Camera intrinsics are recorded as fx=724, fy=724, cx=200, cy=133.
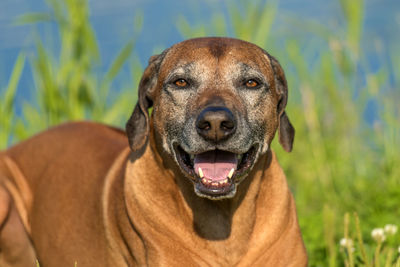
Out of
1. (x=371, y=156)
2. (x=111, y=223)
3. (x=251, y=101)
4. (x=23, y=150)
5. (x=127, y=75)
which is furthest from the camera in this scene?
(x=127, y=75)

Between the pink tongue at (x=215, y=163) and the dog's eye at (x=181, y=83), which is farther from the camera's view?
the dog's eye at (x=181, y=83)

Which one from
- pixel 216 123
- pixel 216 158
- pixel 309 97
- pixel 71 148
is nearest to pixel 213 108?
pixel 216 123

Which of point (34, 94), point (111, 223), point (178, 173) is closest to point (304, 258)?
point (178, 173)

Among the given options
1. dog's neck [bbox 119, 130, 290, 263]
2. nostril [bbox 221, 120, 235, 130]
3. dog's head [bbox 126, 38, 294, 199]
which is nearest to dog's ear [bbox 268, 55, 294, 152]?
dog's head [bbox 126, 38, 294, 199]

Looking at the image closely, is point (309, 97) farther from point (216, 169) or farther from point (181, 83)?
point (216, 169)

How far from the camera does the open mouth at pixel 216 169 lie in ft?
11.6

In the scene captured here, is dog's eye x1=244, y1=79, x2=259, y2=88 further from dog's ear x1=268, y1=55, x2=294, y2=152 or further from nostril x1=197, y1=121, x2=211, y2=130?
nostril x1=197, y1=121, x2=211, y2=130

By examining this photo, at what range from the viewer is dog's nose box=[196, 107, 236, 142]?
11.1 feet

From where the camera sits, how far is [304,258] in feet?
13.1

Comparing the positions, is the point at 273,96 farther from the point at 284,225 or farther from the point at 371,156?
the point at 371,156

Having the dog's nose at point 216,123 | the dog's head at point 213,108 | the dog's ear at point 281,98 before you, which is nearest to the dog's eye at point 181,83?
the dog's head at point 213,108

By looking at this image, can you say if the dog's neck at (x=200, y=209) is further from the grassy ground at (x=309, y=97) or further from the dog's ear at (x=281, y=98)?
the grassy ground at (x=309, y=97)

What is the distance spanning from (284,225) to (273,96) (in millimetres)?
707

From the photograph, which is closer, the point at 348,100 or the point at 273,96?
the point at 273,96
